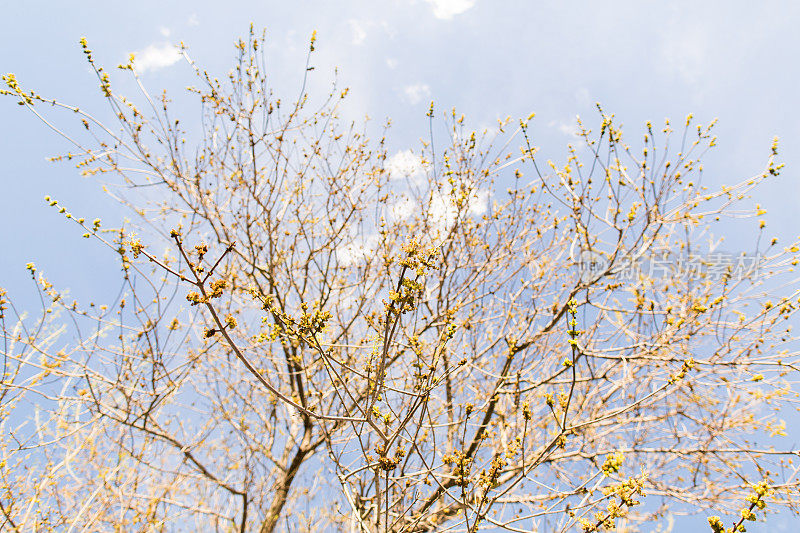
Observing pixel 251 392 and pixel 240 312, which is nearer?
pixel 240 312

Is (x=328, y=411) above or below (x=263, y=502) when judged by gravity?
above

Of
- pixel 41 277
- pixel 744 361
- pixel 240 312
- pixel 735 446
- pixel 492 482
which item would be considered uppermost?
pixel 240 312

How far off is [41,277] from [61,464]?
3.46 metres

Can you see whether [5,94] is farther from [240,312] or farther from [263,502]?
[263,502]

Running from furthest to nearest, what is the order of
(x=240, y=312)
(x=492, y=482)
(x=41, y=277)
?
(x=240, y=312) → (x=41, y=277) → (x=492, y=482)

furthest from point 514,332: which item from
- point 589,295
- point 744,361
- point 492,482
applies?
point 492,482

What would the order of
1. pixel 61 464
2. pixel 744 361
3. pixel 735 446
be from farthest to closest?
pixel 61 464, pixel 735 446, pixel 744 361

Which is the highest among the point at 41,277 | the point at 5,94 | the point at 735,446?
the point at 5,94

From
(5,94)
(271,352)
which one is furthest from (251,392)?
(5,94)

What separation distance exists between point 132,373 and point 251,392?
7.78ft

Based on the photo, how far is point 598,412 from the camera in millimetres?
4844

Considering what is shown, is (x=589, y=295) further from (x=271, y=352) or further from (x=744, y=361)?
(x=271, y=352)

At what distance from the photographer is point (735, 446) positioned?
4.34 metres

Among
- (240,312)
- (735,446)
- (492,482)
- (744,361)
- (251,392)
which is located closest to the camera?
Answer: (492,482)
